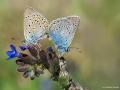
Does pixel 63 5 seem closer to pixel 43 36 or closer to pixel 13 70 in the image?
pixel 13 70

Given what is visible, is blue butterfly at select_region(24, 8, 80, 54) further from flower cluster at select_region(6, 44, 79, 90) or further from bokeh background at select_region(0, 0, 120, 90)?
bokeh background at select_region(0, 0, 120, 90)

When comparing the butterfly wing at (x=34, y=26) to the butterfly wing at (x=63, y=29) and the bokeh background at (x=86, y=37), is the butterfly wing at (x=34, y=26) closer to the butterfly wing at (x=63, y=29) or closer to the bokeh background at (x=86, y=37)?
the butterfly wing at (x=63, y=29)

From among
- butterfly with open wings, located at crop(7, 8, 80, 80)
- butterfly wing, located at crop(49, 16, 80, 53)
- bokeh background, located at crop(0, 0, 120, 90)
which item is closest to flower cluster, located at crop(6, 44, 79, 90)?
butterfly with open wings, located at crop(7, 8, 80, 80)

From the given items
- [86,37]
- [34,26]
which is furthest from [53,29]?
[86,37]

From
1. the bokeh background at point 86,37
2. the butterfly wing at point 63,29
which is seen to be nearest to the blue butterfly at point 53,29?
the butterfly wing at point 63,29

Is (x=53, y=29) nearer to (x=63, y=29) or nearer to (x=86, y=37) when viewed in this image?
(x=63, y=29)
